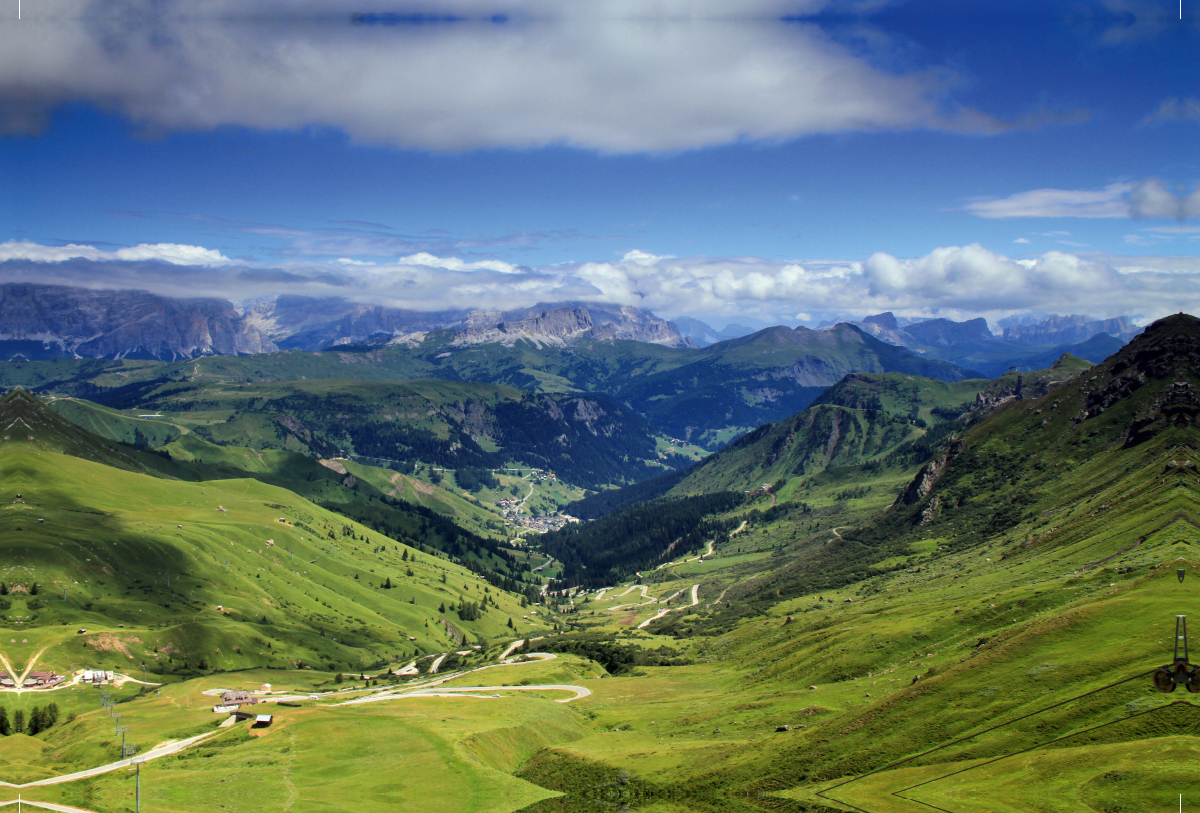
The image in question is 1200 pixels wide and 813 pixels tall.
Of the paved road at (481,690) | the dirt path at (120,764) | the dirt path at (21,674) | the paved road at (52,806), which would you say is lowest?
the paved road at (481,690)

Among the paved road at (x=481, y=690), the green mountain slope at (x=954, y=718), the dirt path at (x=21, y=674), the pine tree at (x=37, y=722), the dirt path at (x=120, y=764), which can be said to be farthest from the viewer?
the dirt path at (x=21, y=674)

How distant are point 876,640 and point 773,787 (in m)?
61.1

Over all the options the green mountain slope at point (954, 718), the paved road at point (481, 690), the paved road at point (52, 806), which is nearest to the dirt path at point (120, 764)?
the paved road at point (52, 806)

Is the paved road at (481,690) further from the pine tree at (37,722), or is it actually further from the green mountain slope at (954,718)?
the pine tree at (37,722)

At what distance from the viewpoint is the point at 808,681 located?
129 m

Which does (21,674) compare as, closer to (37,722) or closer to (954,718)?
(37,722)

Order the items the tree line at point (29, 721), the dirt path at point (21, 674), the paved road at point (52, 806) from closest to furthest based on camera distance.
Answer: the paved road at point (52, 806)
the tree line at point (29, 721)
the dirt path at point (21, 674)

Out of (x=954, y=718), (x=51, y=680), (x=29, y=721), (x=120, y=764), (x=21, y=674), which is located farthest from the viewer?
(x=21, y=674)

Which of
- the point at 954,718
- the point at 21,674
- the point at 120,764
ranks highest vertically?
the point at 954,718

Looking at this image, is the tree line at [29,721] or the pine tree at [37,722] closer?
the pine tree at [37,722]

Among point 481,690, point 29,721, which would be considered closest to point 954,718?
A: point 481,690

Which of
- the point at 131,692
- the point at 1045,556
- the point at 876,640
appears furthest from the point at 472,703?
the point at 1045,556

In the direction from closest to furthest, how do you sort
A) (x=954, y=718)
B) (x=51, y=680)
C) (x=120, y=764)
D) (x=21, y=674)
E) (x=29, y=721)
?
(x=954, y=718), (x=120, y=764), (x=29, y=721), (x=51, y=680), (x=21, y=674)

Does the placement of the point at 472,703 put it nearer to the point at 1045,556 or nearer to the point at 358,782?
the point at 358,782
